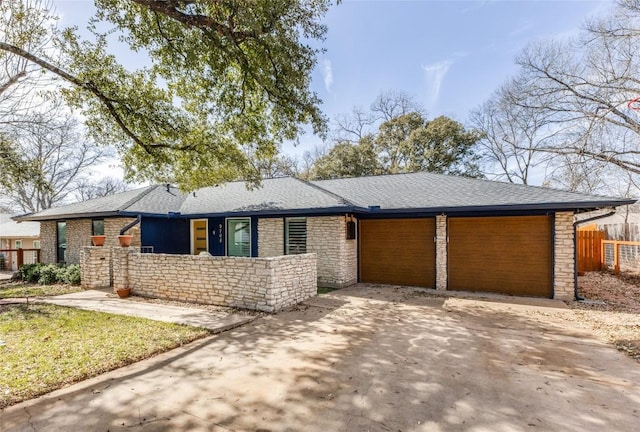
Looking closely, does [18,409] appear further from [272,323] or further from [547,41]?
[547,41]

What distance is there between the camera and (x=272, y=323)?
596 centimetres

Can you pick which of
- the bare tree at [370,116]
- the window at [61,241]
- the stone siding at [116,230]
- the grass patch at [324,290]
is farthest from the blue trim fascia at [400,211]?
the bare tree at [370,116]

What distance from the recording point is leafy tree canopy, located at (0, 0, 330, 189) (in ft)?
21.2

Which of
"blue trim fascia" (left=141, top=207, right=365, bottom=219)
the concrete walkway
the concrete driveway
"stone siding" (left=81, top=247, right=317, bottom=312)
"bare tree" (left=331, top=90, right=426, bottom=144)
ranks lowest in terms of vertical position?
the concrete walkway

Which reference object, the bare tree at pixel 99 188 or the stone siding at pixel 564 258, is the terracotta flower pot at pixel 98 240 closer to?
the stone siding at pixel 564 258

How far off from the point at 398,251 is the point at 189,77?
321 inches

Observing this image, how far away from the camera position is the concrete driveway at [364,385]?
9.38 feet

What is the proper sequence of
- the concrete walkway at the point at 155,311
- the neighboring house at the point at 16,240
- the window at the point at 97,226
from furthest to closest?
the neighboring house at the point at 16,240 < the window at the point at 97,226 < the concrete walkway at the point at 155,311

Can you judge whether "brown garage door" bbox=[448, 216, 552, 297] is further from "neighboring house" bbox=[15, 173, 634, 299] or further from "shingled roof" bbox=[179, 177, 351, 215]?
"shingled roof" bbox=[179, 177, 351, 215]

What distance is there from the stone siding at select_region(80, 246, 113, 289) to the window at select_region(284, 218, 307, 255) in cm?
573

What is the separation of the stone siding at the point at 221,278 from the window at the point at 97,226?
4160 mm

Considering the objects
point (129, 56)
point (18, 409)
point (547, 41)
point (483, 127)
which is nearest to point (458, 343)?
point (18, 409)

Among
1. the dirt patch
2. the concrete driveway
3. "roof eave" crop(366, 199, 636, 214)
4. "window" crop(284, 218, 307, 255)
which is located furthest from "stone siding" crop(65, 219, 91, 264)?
the dirt patch

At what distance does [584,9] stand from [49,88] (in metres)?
15.4
